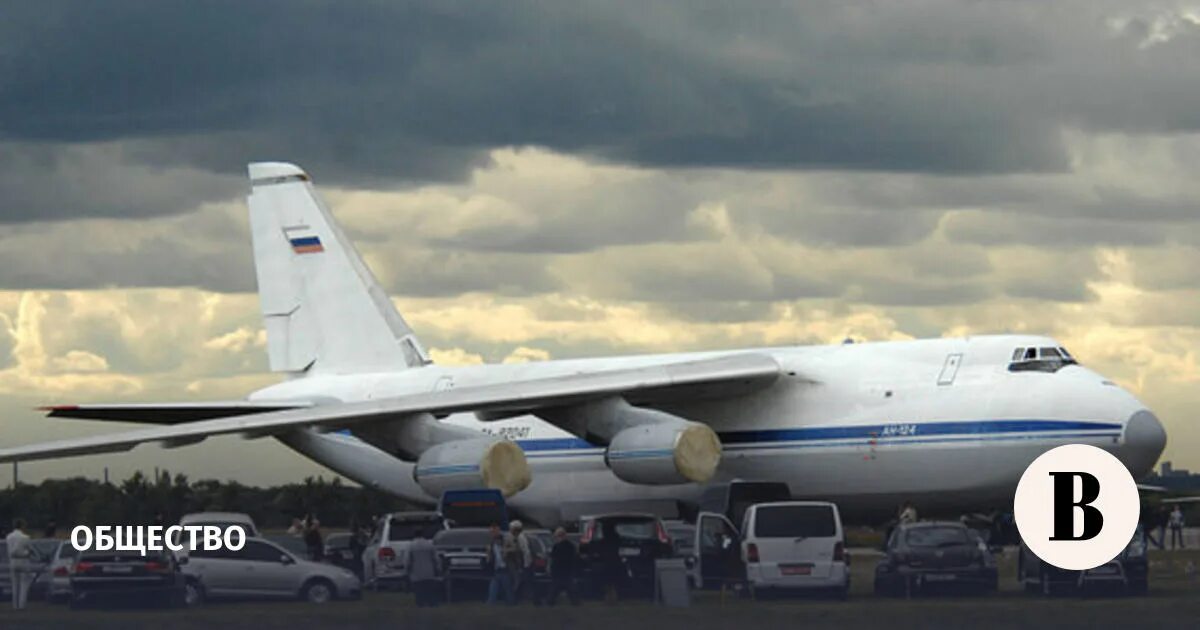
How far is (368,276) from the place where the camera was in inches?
1806

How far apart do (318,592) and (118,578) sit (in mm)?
3145

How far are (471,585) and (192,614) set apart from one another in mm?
5101

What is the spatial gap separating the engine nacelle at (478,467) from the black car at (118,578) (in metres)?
6.22

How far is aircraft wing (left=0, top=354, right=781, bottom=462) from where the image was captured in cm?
3429

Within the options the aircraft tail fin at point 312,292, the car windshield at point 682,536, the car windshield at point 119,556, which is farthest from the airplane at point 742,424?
the aircraft tail fin at point 312,292

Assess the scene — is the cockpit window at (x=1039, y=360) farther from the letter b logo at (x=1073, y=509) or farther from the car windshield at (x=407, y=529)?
the car windshield at (x=407, y=529)

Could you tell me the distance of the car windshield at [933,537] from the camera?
29.7 metres

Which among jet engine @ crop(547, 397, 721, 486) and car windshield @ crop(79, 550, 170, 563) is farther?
jet engine @ crop(547, 397, 721, 486)

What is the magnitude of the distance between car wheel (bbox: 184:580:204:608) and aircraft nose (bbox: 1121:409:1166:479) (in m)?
14.6

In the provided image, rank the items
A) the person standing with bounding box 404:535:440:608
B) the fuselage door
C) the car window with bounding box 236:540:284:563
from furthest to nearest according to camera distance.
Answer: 1. the fuselage door
2. the car window with bounding box 236:540:284:563
3. the person standing with bounding box 404:535:440:608

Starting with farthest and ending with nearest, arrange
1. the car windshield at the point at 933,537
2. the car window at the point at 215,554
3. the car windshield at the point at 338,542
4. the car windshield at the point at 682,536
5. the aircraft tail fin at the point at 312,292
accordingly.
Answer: the aircraft tail fin at the point at 312,292
the car windshield at the point at 338,542
the car windshield at the point at 682,536
the car window at the point at 215,554
the car windshield at the point at 933,537

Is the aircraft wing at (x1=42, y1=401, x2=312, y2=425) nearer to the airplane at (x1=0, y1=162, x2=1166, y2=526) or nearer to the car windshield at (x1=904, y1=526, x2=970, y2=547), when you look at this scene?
the airplane at (x1=0, y1=162, x2=1166, y2=526)

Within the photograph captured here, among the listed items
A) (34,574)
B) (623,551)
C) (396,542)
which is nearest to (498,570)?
(623,551)

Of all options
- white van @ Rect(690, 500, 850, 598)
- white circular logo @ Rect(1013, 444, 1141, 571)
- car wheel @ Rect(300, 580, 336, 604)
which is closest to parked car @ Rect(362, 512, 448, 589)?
car wheel @ Rect(300, 580, 336, 604)
